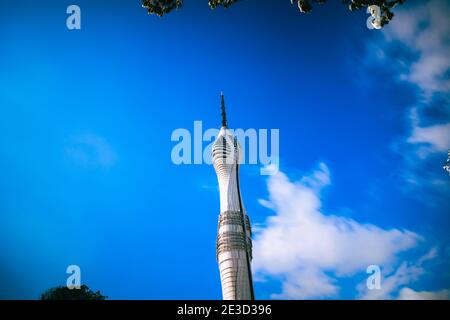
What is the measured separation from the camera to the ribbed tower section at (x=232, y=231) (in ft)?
140

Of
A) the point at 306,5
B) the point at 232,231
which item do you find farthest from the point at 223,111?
the point at 306,5

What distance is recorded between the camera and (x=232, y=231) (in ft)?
145

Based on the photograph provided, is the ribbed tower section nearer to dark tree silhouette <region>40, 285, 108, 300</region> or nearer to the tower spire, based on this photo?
the tower spire

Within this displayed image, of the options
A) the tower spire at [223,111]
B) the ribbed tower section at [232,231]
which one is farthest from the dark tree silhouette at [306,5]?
the tower spire at [223,111]

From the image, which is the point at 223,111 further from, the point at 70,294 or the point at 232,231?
the point at 70,294

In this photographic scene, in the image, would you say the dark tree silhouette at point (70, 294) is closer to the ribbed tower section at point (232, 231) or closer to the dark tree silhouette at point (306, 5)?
the ribbed tower section at point (232, 231)

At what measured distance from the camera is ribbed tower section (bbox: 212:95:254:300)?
1681 inches

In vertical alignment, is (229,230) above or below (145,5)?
below

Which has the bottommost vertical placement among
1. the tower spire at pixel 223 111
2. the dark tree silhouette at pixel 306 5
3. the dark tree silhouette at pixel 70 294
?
the dark tree silhouette at pixel 70 294
